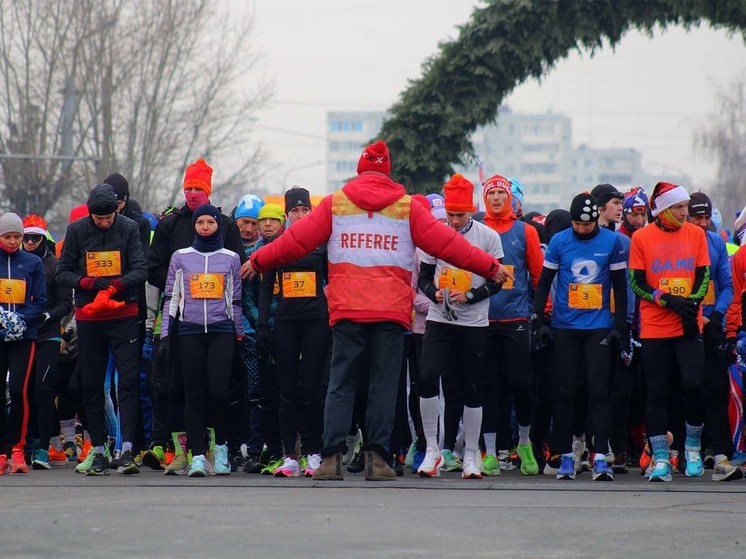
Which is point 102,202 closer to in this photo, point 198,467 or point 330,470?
point 198,467

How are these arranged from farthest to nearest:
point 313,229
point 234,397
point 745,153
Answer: point 745,153 < point 234,397 < point 313,229

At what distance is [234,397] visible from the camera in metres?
12.0

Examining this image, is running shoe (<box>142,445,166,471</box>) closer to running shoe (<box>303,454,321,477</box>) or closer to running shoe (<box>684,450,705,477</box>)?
running shoe (<box>303,454,321,477</box>)

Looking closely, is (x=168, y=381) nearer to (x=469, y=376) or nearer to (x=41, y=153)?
(x=469, y=376)

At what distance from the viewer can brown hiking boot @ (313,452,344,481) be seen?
10.5 metres

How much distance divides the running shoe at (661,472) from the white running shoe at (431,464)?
149 cm

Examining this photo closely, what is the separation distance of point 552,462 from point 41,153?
1281 inches

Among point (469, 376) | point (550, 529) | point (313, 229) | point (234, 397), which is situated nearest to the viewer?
point (550, 529)

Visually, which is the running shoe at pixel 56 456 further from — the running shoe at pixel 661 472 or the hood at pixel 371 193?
the running shoe at pixel 661 472

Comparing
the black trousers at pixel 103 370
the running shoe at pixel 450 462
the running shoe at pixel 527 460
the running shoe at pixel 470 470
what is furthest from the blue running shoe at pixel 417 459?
the black trousers at pixel 103 370

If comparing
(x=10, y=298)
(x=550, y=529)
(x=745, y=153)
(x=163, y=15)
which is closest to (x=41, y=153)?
(x=163, y=15)

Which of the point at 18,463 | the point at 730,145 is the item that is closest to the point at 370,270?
the point at 18,463

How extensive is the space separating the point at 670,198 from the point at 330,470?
3.00 metres

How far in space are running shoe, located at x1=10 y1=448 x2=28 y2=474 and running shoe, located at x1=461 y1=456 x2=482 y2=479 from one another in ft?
10.8
